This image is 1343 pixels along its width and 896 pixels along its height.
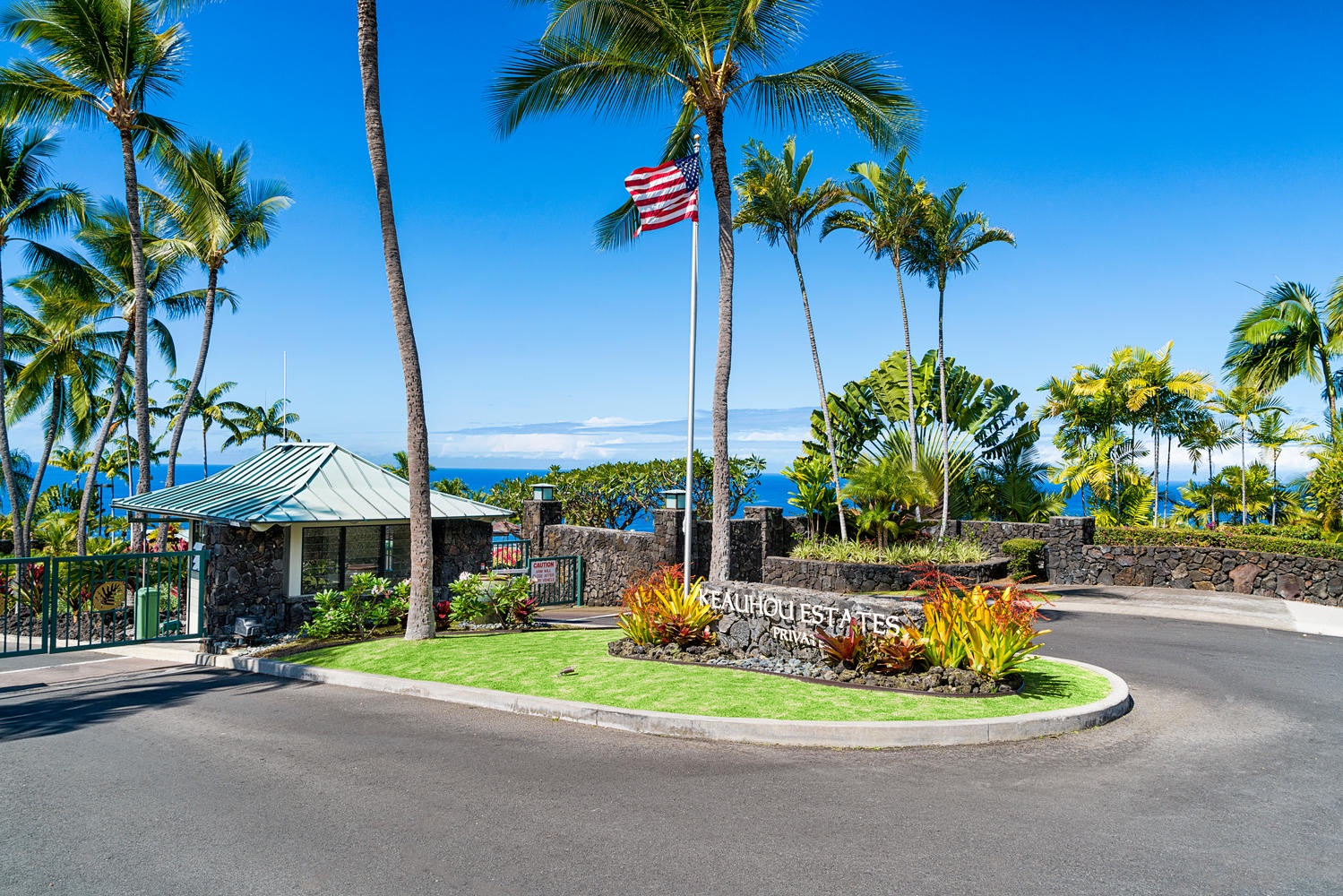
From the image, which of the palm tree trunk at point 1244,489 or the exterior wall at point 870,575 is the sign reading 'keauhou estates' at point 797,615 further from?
the palm tree trunk at point 1244,489


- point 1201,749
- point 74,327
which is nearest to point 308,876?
point 1201,749

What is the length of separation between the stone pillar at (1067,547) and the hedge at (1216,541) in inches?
24.0

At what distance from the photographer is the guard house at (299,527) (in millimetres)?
14516

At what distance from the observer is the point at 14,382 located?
106 ft

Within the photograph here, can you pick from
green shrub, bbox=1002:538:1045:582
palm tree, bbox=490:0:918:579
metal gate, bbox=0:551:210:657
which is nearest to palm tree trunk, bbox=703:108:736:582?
palm tree, bbox=490:0:918:579

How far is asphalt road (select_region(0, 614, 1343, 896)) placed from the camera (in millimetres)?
→ 5129

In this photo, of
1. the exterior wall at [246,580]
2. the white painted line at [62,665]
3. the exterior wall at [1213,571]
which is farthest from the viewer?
the exterior wall at [1213,571]

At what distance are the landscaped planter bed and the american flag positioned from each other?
23.4ft

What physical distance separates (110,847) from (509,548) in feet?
58.9

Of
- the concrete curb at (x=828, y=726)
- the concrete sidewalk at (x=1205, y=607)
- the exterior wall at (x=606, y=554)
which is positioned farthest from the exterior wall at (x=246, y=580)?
the concrete sidewalk at (x=1205, y=607)

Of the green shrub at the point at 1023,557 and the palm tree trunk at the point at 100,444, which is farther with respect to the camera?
Result: the palm tree trunk at the point at 100,444

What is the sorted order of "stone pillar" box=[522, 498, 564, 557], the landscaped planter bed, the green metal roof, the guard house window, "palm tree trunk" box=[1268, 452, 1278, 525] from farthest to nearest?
"palm tree trunk" box=[1268, 452, 1278, 525] → "stone pillar" box=[522, 498, 564, 557] → the guard house window → the green metal roof → the landscaped planter bed

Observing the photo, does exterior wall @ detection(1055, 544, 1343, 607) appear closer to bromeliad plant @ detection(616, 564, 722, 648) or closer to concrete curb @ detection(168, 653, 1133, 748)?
concrete curb @ detection(168, 653, 1133, 748)

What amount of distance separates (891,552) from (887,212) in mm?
9384
